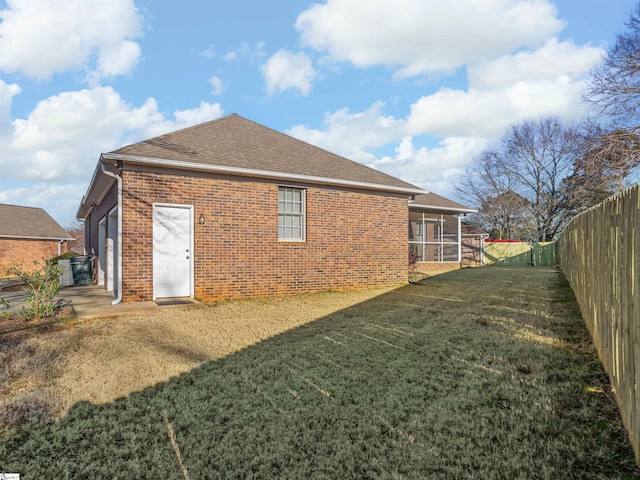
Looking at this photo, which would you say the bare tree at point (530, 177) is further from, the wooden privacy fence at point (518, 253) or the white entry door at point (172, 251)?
the white entry door at point (172, 251)

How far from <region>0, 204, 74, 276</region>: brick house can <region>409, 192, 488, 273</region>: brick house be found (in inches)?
875

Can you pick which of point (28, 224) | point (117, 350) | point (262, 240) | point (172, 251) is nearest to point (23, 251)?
point (28, 224)

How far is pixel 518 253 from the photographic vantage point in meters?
27.5

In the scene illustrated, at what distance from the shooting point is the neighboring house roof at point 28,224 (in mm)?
23328

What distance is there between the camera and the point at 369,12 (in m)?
10.3

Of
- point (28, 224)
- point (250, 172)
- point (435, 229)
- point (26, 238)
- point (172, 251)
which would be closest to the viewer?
point (172, 251)

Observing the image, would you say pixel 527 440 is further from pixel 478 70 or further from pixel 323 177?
pixel 478 70

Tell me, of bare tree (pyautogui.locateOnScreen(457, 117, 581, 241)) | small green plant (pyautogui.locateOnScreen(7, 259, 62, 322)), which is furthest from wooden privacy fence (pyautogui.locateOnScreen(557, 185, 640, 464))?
bare tree (pyautogui.locateOnScreen(457, 117, 581, 241))

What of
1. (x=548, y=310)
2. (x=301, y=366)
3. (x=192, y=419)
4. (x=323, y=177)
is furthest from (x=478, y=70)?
(x=192, y=419)

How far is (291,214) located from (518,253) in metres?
23.1

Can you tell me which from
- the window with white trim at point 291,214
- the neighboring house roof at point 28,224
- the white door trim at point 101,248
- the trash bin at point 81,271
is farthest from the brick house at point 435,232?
the neighboring house roof at point 28,224

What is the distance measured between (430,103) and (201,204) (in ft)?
82.8

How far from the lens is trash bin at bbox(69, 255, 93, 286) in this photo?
14.1m

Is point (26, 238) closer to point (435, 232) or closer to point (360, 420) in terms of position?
point (435, 232)
